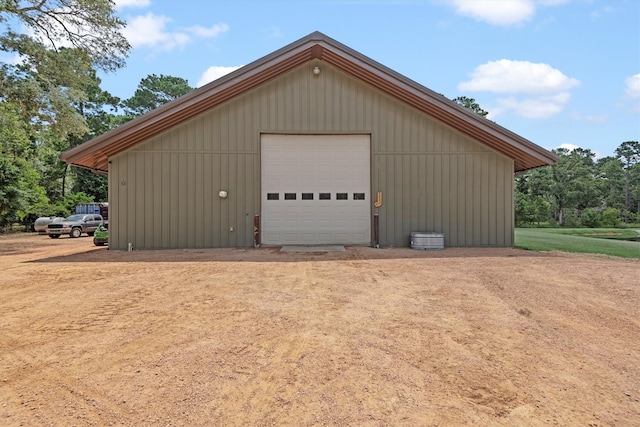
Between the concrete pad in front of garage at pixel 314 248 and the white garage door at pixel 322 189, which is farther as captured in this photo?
the white garage door at pixel 322 189

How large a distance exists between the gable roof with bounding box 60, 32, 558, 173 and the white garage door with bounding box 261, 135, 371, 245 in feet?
6.08

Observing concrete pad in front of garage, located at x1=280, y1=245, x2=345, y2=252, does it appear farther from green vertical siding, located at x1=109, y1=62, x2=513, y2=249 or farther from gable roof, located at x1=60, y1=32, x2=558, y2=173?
gable roof, located at x1=60, y1=32, x2=558, y2=173

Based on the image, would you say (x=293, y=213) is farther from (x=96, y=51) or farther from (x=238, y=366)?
(x=96, y=51)

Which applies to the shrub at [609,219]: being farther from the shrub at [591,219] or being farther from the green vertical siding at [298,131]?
the green vertical siding at [298,131]

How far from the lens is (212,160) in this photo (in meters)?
10.9

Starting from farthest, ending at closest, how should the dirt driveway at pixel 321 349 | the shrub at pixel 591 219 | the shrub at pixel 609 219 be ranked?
1. the shrub at pixel 591 219
2. the shrub at pixel 609 219
3. the dirt driveway at pixel 321 349

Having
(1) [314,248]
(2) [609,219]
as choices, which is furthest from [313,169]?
(2) [609,219]

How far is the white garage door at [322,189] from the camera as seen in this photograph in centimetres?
1120

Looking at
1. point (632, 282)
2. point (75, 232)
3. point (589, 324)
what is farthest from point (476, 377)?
point (75, 232)

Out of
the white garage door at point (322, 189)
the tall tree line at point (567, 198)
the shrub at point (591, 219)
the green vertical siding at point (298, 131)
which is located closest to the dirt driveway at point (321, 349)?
the green vertical siding at point (298, 131)

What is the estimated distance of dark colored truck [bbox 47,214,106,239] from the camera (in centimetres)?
1847

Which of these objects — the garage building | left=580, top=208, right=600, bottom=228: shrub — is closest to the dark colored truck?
the garage building

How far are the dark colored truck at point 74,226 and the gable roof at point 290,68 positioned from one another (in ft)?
32.6

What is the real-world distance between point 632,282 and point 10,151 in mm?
31497
